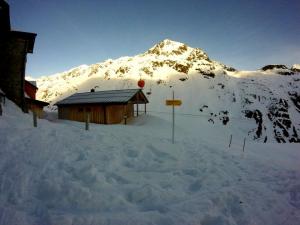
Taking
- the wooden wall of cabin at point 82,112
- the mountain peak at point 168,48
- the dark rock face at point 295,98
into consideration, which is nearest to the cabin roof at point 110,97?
the wooden wall of cabin at point 82,112

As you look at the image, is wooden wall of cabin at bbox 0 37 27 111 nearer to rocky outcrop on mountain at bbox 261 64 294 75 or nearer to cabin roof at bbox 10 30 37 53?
cabin roof at bbox 10 30 37 53

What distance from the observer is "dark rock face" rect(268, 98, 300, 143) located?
43.1 metres

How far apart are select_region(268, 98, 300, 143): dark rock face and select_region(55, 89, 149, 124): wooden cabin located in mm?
30380

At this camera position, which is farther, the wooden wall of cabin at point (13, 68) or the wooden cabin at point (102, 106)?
the wooden cabin at point (102, 106)

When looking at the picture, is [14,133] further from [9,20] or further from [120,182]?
[9,20]

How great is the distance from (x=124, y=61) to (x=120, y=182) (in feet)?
235

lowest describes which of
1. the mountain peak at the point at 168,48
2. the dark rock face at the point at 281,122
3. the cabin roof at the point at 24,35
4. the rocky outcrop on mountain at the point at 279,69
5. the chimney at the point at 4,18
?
the dark rock face at the point at 281,122

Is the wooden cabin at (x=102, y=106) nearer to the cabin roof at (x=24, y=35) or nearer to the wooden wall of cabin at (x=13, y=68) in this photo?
the wooden wall of cabin at (x=13, y=68)

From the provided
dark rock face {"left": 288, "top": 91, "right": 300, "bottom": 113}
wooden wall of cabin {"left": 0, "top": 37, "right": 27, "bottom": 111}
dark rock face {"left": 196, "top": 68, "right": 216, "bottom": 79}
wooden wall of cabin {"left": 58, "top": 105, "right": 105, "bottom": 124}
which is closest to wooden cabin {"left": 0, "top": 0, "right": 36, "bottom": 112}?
wooden wall of cabin {"left": 0, "top": 37, "right": 27, "bottom": 111}

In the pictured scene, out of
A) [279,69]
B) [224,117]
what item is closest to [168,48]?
[279,69]

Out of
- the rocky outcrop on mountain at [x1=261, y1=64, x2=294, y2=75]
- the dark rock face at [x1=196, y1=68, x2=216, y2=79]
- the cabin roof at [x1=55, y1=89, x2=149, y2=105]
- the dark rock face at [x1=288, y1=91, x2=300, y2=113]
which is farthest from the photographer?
the rocky outcrop on mountain at [x1=261, y1=64, x2=294, y2=75]

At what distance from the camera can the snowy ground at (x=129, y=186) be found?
15.8ft

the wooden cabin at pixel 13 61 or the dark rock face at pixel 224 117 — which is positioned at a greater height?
the wooden cabin at pixel 13 61

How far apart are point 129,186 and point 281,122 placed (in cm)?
4922
